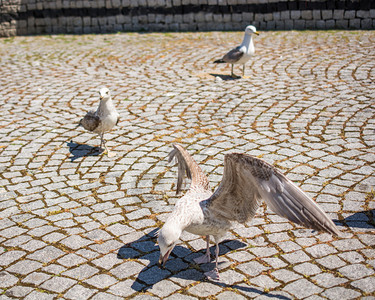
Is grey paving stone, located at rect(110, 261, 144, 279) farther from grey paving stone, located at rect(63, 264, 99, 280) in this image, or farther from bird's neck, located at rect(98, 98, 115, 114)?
bird's neck, located at rect(98, 98, 115, 114)

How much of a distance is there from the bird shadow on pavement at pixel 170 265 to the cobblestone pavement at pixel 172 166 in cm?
2

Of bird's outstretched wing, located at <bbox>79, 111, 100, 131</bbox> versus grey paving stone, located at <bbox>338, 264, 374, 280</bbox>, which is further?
bird's outstretched wing, located at <bbox>79, 111, 100, 131</bbox>

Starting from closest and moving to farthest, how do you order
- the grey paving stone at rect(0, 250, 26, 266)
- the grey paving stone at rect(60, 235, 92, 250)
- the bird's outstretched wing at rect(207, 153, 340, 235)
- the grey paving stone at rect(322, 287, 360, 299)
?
the bird's outstretched wing at rect(207, 153, 340, 235)
the grey paving stone at rect(322, 287, 360, 299)
the grey paving stone at rect(0, 250, 26, 266)
the grey paving stone at rect(60, 235, 92, 250)

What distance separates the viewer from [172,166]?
21.5ft

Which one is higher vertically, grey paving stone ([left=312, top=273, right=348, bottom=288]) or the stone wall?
the stone wall

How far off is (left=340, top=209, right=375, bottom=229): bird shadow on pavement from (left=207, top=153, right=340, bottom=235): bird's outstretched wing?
152cm

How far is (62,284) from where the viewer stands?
4.27 meters

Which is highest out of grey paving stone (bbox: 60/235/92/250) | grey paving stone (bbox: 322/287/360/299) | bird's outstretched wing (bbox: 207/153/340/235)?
bird's outstretched wing (bbox: 207/153/340/235)

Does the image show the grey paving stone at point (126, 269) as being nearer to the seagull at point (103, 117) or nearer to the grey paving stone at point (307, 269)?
the grey paving stone at point (307, 269)

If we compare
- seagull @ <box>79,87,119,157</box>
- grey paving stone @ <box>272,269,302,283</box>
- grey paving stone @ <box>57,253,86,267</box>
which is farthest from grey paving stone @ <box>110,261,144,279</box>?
seagull @ <box>79,87,119,157</box>

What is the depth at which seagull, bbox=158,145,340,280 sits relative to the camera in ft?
11.8

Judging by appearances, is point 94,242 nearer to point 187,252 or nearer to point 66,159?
point 187,252

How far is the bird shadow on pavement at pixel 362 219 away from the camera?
4918 millimetres

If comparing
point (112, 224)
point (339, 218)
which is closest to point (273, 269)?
point (339, 218)
